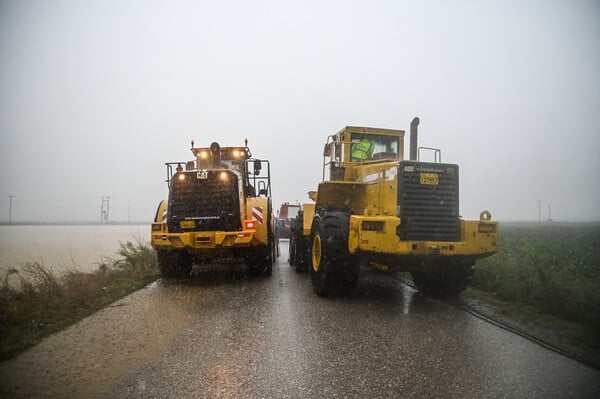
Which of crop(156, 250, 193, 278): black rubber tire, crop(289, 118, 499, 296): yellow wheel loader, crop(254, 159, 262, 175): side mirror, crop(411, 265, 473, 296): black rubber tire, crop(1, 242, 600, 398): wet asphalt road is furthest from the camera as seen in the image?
crop(254, 159, 262, 175): side mirror

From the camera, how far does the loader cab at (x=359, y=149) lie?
27.8ft

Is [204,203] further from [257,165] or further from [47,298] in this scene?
[47,298]

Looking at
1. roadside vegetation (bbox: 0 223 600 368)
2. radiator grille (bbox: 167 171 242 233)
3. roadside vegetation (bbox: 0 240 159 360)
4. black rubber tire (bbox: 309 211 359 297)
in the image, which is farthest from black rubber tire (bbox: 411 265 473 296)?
roadside vegetation (bbox: 0 240 159 360)

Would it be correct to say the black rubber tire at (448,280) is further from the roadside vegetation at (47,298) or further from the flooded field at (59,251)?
the flooded field at (59,251)

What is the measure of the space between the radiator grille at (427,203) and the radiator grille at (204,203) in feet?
12.6

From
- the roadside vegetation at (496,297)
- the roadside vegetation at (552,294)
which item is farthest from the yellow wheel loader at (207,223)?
the roadside vegetation at (552,294)

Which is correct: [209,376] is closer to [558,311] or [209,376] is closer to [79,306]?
[79,306]

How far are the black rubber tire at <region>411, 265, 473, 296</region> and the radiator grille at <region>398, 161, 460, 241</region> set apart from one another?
73 cm

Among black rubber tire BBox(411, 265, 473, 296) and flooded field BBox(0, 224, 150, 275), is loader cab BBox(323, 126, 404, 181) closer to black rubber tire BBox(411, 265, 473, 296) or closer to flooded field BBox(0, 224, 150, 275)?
black rubber tire BBox(411, 265, 473, 296)

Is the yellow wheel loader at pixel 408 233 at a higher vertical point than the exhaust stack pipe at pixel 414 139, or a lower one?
lower

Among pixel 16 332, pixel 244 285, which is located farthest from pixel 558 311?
pixel 16 332

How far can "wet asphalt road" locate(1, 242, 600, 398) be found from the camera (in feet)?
10.4

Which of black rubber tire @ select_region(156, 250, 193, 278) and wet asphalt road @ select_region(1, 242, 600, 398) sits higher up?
black rubber tire @ select_region(156, 250, 193, 278)

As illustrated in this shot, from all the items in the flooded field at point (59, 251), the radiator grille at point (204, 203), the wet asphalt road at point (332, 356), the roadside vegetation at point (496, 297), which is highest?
the radiator grille at point (204, 203)
